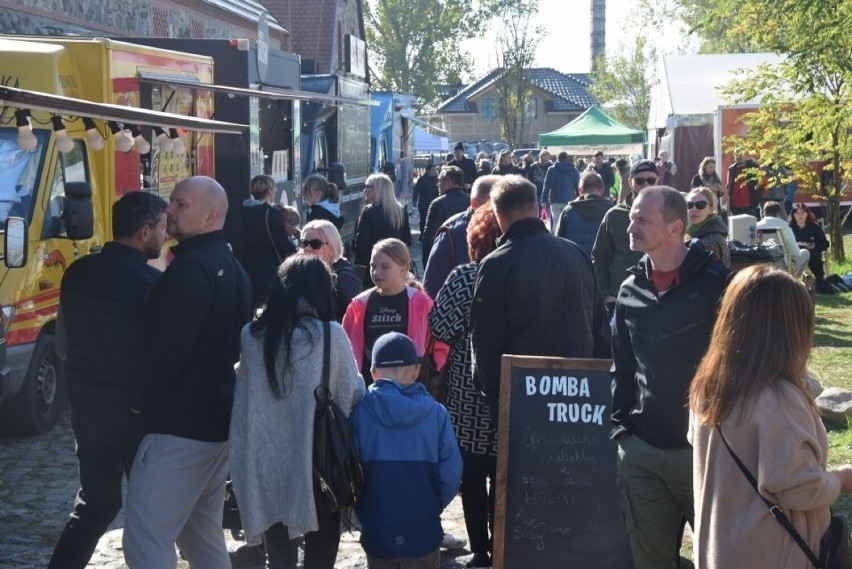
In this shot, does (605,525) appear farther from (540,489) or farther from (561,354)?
(561,354)

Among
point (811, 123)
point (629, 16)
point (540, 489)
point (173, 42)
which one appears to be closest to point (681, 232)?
point (540, 489)

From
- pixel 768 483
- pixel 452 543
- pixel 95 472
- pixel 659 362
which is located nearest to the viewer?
pixel 768 483

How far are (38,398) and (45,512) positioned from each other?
1.94 m

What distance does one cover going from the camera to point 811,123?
41.8 feet

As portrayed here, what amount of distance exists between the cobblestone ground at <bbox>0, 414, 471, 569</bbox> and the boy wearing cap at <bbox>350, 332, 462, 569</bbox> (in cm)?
147

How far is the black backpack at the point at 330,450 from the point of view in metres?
4.87

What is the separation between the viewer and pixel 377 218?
1106cm

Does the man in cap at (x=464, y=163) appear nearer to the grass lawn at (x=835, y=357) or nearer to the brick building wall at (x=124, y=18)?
the brick building wall at (x=124, y=18)

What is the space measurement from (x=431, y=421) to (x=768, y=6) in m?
7.63

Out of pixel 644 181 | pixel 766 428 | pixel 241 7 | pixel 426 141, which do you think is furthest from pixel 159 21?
pixel 766 428

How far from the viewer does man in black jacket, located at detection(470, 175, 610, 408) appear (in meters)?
5.73

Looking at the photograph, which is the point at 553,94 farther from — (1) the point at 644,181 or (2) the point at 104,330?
(2) the point at 104,330

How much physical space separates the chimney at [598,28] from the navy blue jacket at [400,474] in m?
94.2

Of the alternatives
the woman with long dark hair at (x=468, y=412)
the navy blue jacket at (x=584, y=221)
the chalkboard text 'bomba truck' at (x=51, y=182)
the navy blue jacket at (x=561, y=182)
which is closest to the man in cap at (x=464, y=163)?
the navy blue jacket at (x=561, y=182)
